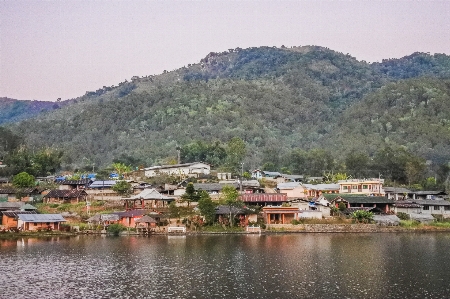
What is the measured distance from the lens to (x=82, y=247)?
50.1 m

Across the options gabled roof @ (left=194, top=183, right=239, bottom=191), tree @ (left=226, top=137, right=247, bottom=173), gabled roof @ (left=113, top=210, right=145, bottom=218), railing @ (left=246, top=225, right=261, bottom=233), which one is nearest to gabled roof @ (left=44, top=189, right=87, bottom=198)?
gabled roof @ (left=113, top=210, right=145, bottom=218)

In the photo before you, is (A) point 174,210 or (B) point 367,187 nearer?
(A) point 174,210

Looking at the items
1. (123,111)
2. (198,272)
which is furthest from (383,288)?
(123,111)

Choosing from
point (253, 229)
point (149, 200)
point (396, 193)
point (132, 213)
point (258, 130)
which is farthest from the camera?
point (258, 130)

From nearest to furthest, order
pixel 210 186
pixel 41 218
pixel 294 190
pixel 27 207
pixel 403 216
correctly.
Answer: pixel 41 218, pixel 27 207, pixel 403 216, pixel 210 186, pixel 294 190

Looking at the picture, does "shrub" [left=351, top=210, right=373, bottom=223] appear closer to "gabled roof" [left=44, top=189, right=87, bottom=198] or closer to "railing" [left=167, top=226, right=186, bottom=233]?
"railing" [left=167, top=226, right=186, bottom=233]

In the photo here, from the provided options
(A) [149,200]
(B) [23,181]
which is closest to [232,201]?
(A) [149,200]

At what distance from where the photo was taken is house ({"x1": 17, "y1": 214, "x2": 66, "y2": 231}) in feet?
204

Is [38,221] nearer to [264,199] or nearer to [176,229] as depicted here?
[176,229]

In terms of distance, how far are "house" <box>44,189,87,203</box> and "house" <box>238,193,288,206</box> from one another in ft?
68.8

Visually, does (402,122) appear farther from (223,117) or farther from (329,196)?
(329,196)

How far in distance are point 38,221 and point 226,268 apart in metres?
30.9

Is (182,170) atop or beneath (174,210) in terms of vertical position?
atop

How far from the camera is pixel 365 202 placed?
233 feet
